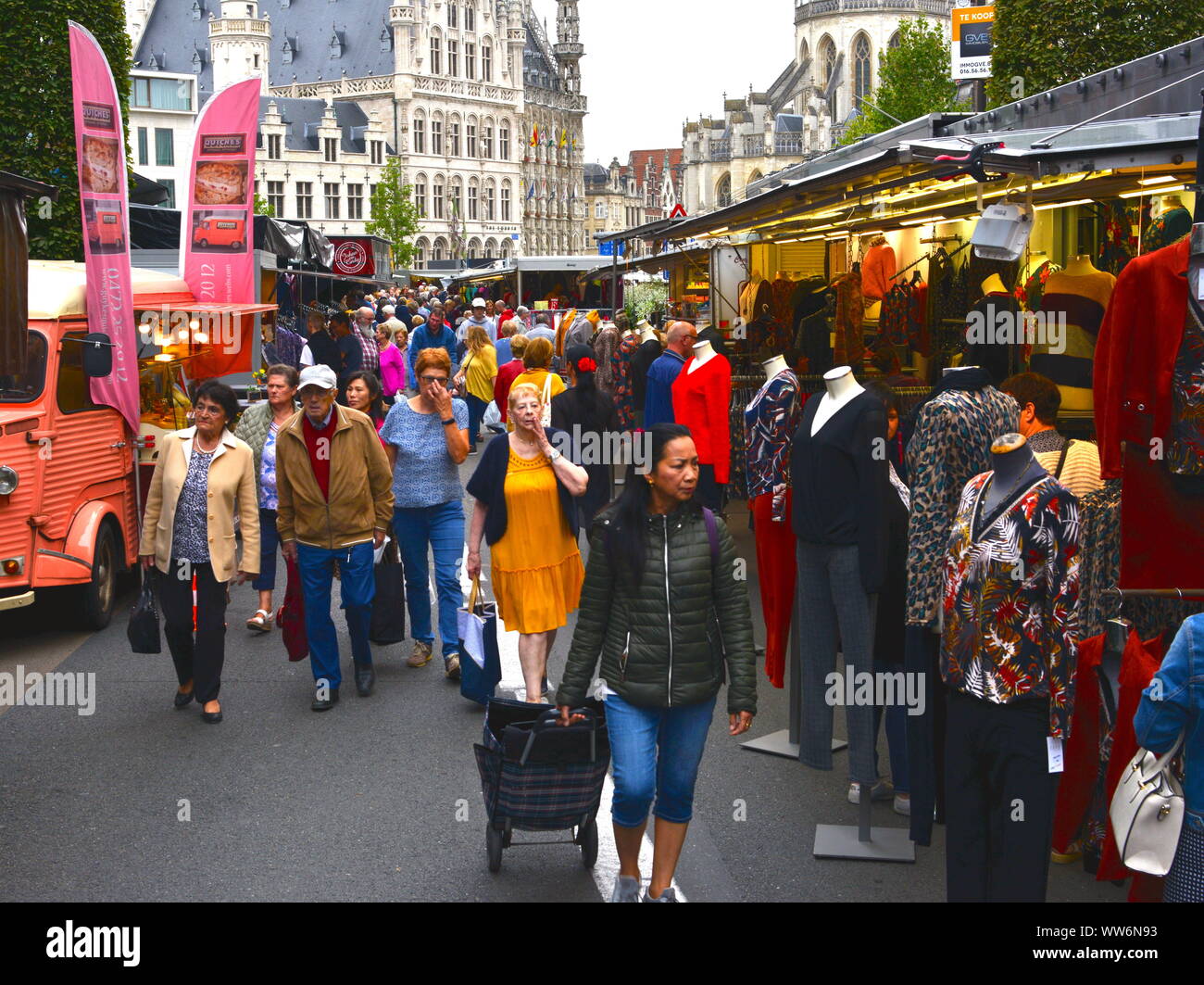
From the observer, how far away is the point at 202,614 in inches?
312

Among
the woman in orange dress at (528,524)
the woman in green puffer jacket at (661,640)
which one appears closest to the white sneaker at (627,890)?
the woman in green puffer jacket at (661,640)

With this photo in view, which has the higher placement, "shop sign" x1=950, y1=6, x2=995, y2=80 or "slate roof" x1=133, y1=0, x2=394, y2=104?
"slate roof" x1=133, y1=0, x2=394, y2=104

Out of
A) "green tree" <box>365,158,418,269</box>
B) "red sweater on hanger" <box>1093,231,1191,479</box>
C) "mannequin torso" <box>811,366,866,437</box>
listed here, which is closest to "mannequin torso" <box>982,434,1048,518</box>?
"red sweater on hanger" <box>1093,231,1191,479</box>

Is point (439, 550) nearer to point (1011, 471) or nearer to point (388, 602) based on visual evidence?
point (388, 602)

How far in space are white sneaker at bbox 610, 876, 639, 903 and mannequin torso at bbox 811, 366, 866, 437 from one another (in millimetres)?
2178

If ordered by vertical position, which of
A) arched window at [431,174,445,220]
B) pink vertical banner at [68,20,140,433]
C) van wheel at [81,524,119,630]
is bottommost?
van wheel at [81,524,119,630]

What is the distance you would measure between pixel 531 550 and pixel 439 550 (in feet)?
5.63

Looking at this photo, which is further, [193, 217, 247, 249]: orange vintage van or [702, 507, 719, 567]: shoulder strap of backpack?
[193, 217, 247, 249]: orange vintage van

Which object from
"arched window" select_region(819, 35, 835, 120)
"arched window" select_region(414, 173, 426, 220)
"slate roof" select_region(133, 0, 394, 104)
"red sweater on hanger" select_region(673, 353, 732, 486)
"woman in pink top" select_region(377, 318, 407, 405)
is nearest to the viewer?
"red sweater on hanger" select_region(673, 353, 732, 486)

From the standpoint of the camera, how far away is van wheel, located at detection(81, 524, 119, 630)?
32.6ft

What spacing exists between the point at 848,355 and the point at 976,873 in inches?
347

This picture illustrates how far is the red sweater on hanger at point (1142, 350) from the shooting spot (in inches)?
201

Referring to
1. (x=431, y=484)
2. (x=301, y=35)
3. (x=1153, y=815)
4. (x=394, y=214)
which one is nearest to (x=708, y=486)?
(x=431, y=484)

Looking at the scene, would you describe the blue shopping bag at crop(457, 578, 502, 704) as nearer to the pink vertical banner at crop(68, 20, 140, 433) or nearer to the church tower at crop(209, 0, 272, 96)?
the pink vertical banner at crop(68, 20, 140, 433)
